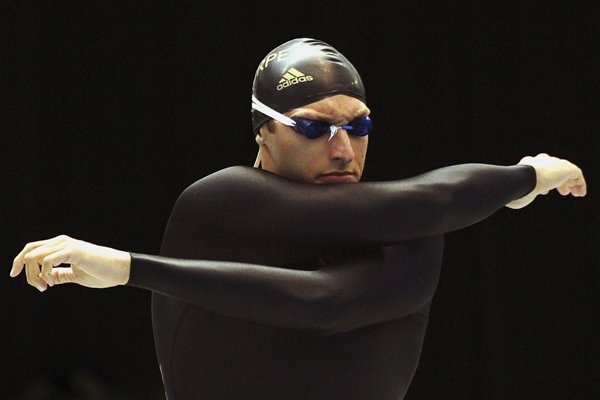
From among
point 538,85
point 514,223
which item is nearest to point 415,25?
point 538,85

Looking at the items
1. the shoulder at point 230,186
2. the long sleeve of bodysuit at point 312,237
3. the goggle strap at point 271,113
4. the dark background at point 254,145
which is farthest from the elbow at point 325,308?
the dark background at point 254,145

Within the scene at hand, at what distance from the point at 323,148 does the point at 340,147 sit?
0.10 feet

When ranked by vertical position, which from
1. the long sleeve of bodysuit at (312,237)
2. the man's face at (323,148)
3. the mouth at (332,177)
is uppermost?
the man's face at (323,148)

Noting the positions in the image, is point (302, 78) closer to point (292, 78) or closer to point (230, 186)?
point (292, 78)

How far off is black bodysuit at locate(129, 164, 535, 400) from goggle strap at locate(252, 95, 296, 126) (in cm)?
13

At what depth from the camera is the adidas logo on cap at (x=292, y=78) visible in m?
1.89

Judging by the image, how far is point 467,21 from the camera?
12.1 feet

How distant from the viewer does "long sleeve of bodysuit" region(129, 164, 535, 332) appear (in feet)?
5.66

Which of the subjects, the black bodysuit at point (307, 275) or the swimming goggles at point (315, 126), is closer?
the black bodysuit at point (307, 275)

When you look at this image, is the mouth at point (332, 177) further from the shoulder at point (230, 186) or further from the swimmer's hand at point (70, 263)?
the swimmer's hand at point (70, 263)

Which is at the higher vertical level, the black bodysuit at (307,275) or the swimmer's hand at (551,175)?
the swimmer's hand at (551,175)

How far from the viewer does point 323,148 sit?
188 cm

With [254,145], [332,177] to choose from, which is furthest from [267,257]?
[254,145]

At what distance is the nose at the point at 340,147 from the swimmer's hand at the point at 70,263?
429 mm
